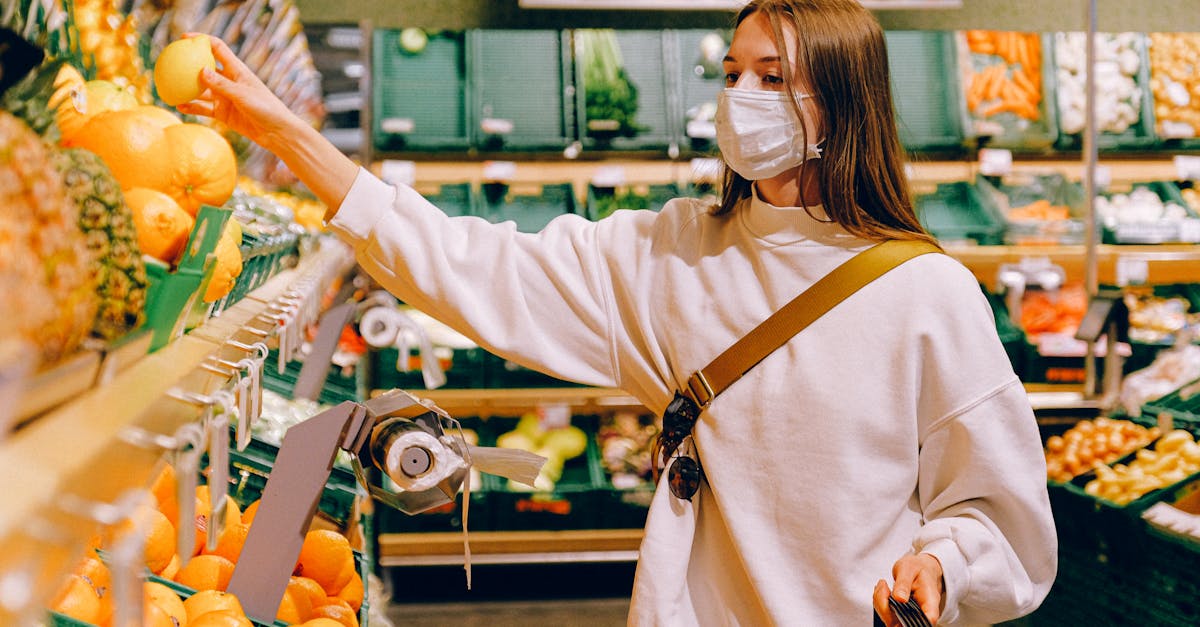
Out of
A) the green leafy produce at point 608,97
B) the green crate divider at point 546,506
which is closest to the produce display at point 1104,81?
the green leafy produce at point 608,97

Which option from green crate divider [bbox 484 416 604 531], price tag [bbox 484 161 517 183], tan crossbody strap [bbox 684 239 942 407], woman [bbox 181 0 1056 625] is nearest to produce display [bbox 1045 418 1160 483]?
green crate divider [bbox 484 416 604 531]

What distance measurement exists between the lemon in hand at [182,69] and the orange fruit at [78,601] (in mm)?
529

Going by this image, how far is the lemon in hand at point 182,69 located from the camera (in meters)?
1.16

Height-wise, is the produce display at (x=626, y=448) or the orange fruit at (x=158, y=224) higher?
→ the orange fruit at (x=158, y=224)

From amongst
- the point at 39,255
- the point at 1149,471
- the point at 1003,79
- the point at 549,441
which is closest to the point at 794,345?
the point at 39,255

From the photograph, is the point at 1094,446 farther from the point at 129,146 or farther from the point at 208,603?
the point at 129,146

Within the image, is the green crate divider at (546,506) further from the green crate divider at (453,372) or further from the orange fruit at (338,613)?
the orange fruit at (338,613)

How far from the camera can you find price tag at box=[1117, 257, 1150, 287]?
15.0ft

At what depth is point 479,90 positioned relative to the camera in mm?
4609

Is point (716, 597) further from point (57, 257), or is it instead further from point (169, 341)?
point (57, 257)

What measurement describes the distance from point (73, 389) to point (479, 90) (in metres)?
4.12

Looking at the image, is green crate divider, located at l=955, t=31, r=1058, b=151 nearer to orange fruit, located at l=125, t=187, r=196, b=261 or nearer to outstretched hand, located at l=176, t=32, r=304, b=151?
outstretched hand, located at l=176, t=32, r=304, b=151

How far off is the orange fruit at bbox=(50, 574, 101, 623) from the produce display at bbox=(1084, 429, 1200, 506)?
8.80 feet

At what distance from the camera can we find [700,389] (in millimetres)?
1555
